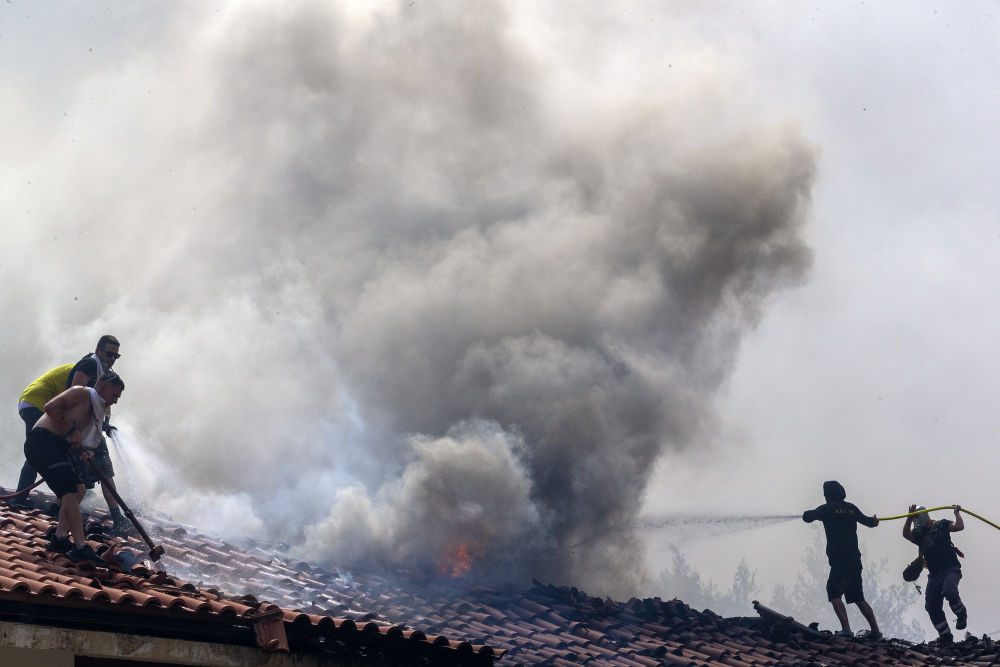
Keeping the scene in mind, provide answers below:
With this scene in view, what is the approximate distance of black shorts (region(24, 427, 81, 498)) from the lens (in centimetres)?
919

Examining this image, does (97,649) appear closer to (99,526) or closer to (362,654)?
(362,654)

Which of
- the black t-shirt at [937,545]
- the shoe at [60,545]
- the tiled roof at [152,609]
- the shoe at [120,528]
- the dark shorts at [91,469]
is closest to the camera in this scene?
the tiled roof at [152,609]

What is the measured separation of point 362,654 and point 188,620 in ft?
5.83

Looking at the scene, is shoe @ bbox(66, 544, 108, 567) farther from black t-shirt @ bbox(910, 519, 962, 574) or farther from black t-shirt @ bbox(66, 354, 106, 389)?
black t-shirt @ bbox(910, 519, 962, 574)

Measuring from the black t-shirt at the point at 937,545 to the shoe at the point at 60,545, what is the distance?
43.2 ft

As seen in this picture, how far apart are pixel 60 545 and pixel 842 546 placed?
11.8 metres

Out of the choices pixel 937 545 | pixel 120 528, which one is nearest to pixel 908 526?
pixel 937 545

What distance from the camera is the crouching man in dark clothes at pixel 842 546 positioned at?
16188 millimetres

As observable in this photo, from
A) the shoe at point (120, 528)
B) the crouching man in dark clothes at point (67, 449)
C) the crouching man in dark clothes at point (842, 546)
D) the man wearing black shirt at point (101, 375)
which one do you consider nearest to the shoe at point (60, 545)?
the crouching man in dark clothes at point (67, 449)

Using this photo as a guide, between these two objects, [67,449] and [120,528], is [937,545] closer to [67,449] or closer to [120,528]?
[120,528]

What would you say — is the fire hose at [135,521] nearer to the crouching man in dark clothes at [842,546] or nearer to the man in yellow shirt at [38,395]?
the man in yellow shirt at [38,395]

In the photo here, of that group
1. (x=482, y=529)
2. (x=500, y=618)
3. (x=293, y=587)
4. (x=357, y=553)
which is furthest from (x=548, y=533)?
(x=293, y=587)

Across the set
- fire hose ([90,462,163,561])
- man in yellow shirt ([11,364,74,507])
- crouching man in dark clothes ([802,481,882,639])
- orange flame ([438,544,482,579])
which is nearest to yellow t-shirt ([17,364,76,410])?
man in yellow shirt ([11,364,74,507])

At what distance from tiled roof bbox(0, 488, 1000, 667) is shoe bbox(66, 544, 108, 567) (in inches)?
6.5
